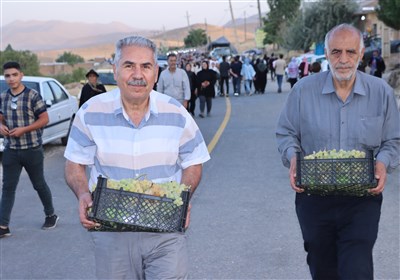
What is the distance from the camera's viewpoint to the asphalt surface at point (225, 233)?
5.98 meters

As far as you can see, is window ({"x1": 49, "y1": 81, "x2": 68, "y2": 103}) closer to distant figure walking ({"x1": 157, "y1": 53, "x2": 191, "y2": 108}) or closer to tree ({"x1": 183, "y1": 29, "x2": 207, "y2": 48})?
distant figure walking ({"x1": 157, "y1": 53, "x2": 191, "y2": 108})

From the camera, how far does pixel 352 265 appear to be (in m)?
4.02

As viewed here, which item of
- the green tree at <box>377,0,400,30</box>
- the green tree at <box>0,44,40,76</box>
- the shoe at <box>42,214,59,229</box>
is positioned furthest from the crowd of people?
the green tree at <box>0,44,40,76</box>

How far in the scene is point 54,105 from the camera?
46.0 ft

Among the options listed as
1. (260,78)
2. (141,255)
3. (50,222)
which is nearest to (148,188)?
(141,255)

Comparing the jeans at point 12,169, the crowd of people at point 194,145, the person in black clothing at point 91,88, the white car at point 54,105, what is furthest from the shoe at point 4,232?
the white car at point 54,105

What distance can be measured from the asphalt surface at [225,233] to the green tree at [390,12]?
2119cm

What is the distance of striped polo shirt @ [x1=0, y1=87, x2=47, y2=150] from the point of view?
7383 mm

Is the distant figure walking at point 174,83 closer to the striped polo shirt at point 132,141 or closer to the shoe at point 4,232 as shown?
the shoe at point 4,232

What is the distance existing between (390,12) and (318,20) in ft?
108

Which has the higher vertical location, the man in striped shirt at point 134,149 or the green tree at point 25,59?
the man in striped shirt at point 134,149

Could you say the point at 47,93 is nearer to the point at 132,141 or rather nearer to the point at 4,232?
the point at 4,232

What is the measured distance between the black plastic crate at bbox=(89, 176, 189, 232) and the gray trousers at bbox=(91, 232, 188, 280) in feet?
0.68

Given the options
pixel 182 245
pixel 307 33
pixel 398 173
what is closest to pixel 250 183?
pixel 398 173
